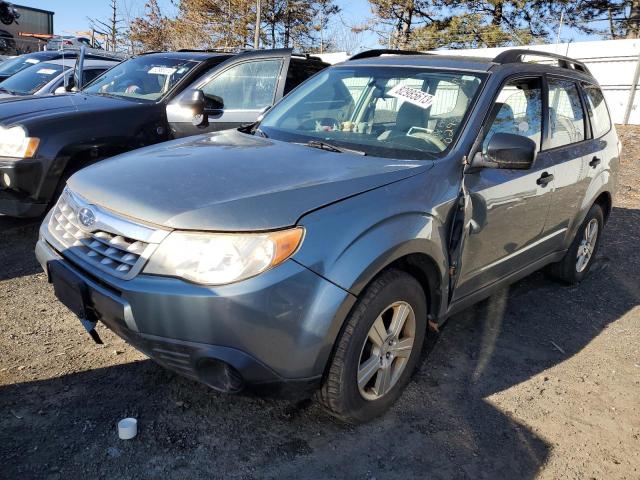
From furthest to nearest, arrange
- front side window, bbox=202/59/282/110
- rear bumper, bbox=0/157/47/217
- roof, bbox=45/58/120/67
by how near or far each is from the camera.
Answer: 1. roof, bbox=45/58/120/67
2. front side window, bbox=202/59/282/110
3. rear bumper, bbox=0/157/47/217

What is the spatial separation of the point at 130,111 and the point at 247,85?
1.29 meters

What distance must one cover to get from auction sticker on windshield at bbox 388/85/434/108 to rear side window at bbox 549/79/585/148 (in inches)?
40.7

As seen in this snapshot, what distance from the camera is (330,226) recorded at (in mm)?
2223

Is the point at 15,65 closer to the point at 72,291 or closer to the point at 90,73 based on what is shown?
the point at 90,73

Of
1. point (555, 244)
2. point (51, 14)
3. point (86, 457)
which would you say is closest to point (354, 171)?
point (86, 457)

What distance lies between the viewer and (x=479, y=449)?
2.56 metres

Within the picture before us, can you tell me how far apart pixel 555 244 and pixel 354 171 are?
7.25 ft

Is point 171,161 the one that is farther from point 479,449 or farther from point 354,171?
point 479,449

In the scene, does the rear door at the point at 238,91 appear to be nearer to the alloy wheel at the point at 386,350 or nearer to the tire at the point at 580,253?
the tire at the point at 580,253

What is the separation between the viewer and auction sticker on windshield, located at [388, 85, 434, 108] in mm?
3229

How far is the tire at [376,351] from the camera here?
2.35 meters

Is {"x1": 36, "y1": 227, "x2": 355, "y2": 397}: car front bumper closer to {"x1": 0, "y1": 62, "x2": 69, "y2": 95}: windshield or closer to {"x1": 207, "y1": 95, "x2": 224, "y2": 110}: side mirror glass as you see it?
{"x1": 207, "y1": 95, "x2": 224, "y2": 110}: side mirror glass

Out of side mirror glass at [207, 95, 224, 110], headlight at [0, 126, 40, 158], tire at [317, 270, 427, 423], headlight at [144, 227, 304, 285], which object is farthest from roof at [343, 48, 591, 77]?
headlight at [0, 126, 40, 158]

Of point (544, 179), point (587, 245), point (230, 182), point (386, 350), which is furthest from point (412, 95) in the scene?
point (587, 245)
